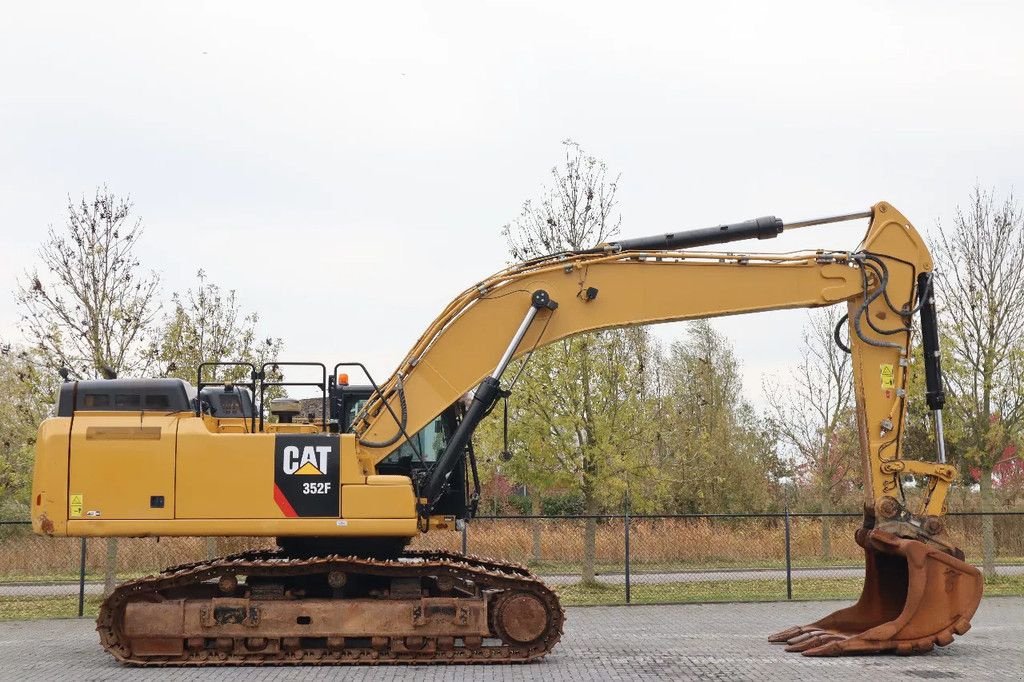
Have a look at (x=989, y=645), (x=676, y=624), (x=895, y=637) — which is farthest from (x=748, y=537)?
(x=895, y=637)

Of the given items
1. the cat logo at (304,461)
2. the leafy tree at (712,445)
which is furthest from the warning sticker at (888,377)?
the leafy tree at (712,445)

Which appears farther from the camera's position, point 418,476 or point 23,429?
point 23,429

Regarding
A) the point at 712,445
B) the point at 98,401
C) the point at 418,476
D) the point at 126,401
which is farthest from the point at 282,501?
the point at 712,445

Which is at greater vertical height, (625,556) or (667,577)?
(625,556)

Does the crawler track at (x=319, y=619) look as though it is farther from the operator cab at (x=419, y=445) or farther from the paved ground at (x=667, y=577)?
the paved ground at (x=667, y=577)

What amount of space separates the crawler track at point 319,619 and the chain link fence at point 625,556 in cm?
759

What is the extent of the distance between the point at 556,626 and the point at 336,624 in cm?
237

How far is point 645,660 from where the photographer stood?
13.1 meters

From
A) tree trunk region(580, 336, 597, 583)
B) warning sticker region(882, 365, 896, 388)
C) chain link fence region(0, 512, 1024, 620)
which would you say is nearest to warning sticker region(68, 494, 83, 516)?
chain link fence region(0, 512, 1024, 620)

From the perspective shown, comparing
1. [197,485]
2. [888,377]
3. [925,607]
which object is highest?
[888,377]

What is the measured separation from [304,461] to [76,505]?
243 centimetres

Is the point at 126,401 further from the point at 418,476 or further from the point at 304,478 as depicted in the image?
the point at 418,476

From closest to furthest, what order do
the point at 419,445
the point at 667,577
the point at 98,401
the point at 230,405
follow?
the point at 98,401 < the point at 419,445 < the point at 230,405 < the point at 667,577

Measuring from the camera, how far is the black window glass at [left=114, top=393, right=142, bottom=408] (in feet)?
43.0
